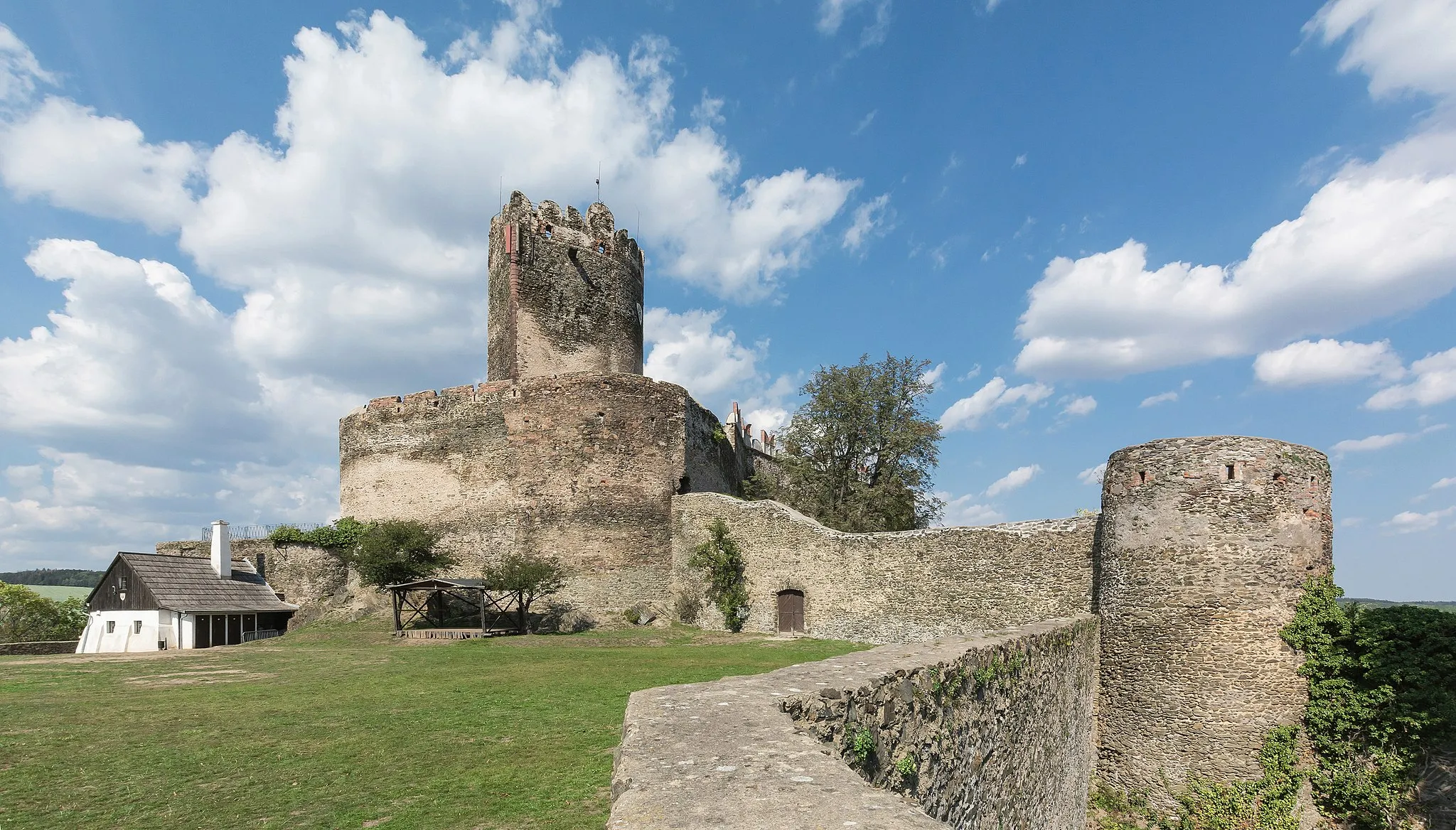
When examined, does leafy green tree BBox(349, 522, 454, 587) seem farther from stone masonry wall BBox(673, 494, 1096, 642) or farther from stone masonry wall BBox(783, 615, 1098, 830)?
stone masonry wall BBox(783, 615, 1098, 830)

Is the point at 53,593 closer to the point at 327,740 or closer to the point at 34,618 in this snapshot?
the point at 34,618

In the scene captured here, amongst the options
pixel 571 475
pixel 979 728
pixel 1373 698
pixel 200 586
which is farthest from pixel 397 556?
pixel 1373 698

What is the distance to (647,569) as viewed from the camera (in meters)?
24.9

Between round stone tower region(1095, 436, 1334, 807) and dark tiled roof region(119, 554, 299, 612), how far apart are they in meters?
27.2

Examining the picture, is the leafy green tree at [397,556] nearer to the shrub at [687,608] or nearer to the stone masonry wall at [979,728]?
the shrub at [687,608]

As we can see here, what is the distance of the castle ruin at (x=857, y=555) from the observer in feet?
23.9

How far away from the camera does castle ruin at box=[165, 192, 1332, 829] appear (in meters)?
7.30

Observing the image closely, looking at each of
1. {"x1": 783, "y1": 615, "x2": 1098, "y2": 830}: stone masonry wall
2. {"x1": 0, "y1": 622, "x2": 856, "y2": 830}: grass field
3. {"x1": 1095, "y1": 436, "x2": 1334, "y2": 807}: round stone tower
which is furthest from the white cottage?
{"x1": 1095, "y1": 436, "x2": 1334, "y2": 807}: round stone tower

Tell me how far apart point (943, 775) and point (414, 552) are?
72.1 feet

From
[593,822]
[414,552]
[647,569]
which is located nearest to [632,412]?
[647,569]

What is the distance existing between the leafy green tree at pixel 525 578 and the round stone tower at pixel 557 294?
6.78 m

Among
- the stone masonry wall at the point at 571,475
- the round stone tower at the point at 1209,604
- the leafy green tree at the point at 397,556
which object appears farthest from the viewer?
the stone masonry wall at the point at 571,475

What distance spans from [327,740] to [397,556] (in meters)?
16.2

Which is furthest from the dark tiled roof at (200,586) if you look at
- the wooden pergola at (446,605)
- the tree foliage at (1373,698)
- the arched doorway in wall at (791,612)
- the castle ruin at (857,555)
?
the tree foliage at (1373,698)
